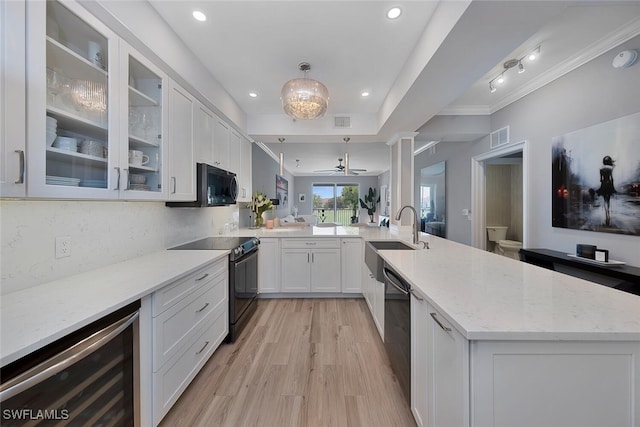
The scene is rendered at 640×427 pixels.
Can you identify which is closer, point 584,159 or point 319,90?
point 319,90

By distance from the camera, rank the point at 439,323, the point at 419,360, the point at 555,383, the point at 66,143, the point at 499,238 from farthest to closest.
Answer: the point at 499,238
the point at 419,360
the point at 66,143
the point at 439,323
the point at 555,383

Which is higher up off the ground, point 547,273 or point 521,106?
point 521,106

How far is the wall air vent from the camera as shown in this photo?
11.0 feet

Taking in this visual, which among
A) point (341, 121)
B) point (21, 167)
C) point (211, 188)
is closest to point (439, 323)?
point (21, 167)

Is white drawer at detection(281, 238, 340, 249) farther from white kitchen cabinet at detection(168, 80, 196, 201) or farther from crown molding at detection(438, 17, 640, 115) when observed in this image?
crown molding at detection(438, 17, 640, 115)

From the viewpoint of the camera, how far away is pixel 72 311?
98 centimetres

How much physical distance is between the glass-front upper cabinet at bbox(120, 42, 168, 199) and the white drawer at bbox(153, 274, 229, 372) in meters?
0.76

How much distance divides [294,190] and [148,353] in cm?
904

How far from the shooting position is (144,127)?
68.3 inches

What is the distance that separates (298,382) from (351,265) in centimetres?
175

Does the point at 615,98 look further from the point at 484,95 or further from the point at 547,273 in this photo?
the point at 547,273

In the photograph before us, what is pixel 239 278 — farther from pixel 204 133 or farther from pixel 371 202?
pixel 371 202

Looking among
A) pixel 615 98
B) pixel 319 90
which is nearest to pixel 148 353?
pixel 319 90

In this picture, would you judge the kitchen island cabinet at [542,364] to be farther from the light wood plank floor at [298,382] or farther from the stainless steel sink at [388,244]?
the stainless steel sink at [388,244]
